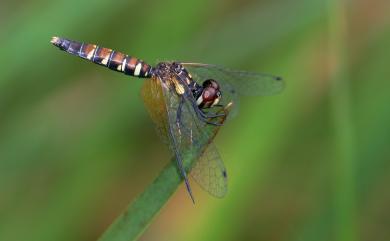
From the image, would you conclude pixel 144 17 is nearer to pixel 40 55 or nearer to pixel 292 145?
pixel 40 55

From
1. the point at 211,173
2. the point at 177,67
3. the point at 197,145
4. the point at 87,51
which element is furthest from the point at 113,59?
the point at 197,145

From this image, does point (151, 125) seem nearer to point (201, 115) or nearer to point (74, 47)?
point (74, 47)

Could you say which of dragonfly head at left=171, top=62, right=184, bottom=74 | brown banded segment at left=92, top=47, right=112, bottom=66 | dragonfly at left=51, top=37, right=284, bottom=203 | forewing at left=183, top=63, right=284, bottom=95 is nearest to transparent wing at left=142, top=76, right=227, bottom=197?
dragonfly at left=51, top=37, right=284, bottom=203

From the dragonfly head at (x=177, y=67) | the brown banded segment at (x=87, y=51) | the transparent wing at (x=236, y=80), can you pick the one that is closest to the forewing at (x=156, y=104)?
the dragonfly head at (x=177, y=67)

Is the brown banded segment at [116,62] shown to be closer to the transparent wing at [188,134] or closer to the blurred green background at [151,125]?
the blurred green background at [151,125]

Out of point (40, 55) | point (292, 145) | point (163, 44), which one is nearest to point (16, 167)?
point (40, 55)

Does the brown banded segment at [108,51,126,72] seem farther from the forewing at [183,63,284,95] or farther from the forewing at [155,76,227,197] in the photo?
the forewing at [155,76,227,197]
